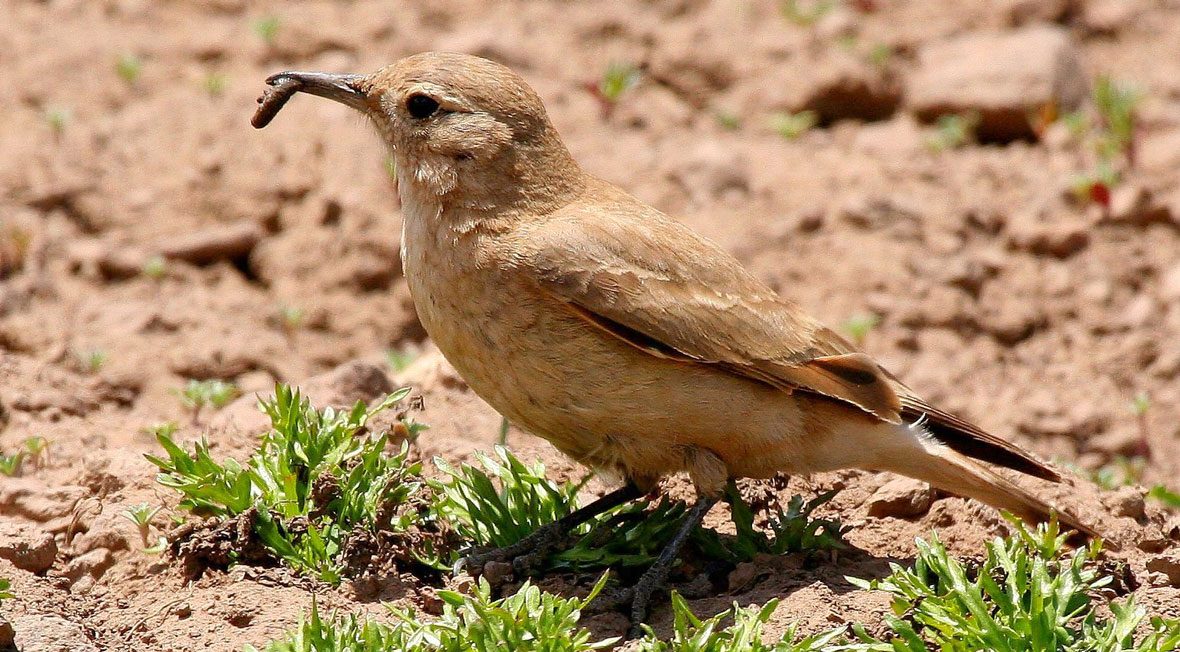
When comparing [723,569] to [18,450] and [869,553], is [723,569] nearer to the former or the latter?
[869,553]

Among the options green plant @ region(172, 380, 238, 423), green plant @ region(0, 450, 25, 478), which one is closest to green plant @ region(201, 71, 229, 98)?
green plant @ region(172, 380, 238, 423)

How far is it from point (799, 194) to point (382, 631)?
4.95 metres

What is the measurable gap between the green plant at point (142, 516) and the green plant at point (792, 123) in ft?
17.2

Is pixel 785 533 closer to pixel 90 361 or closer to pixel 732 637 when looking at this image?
pixel 732 637

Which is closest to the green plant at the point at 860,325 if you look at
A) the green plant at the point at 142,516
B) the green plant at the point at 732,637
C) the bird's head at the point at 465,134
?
the bird's head at the point at 465,134

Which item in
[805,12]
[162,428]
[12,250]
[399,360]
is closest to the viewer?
[162,428]

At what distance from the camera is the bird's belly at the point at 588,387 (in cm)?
493

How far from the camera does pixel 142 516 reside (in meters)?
4.96

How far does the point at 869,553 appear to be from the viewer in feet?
17.3

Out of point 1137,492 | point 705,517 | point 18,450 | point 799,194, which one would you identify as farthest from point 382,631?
point 799,194

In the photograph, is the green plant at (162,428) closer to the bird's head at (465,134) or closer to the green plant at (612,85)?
the bird's head at (465,134)

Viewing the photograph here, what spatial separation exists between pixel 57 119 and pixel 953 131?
5.20 metres

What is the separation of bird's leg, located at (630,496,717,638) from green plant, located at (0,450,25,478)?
2327 mm

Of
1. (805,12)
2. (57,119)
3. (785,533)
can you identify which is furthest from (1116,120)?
(57,119)
